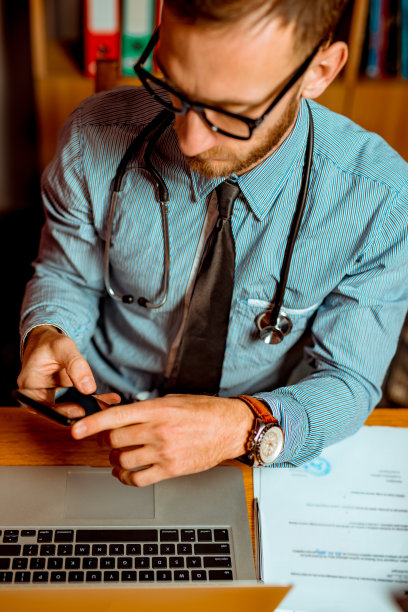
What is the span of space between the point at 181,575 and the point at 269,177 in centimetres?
68

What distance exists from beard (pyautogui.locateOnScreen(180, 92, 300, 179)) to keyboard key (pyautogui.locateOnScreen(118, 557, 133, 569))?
2.04ft

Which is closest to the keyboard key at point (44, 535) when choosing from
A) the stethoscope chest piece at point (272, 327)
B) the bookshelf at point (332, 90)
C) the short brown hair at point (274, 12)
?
the stethoscope chest piece at point (272, 327)

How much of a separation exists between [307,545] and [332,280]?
1.59ft

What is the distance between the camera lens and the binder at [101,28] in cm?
224

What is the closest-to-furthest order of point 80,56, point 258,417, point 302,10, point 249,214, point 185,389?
point 302,10 → point 258,417 → point 249,214 → point 185,389 → point 80,56

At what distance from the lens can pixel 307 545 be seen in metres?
0.92

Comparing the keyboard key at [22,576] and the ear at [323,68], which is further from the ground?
the ear at [323,68]

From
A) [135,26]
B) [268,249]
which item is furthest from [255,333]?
[135,26]

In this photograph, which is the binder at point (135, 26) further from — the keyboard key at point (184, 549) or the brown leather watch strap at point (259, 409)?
the keyboard key at point (184, 549)

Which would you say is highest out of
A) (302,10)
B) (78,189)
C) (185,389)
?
(302,10)

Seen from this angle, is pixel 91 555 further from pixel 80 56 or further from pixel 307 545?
pixel 80 56

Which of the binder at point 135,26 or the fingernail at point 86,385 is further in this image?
the binder at point 135,26

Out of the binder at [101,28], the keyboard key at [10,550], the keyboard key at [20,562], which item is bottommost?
the keyboard key at [20,562]

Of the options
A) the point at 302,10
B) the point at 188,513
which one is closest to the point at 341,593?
the point at 188,513
